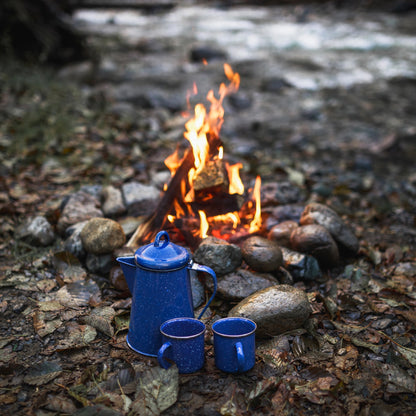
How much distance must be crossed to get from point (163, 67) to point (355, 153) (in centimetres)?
538

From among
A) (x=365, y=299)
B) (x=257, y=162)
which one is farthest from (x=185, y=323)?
(x=257, y=162)

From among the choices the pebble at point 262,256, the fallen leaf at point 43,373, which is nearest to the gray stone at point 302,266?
the pebble at point 262,256

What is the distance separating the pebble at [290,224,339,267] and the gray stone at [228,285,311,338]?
699 mm

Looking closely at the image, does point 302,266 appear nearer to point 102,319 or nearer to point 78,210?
point 102,319

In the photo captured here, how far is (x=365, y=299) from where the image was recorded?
9.99ft

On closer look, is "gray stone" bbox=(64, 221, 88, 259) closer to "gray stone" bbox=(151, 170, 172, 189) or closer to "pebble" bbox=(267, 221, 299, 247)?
"gray stone" bbox=(151, 170, 172, 189)

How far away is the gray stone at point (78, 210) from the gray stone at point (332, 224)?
69.4 inches

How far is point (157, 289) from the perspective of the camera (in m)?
2.32

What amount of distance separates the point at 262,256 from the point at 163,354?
1.12 metres

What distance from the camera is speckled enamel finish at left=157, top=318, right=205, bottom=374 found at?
7.11ft

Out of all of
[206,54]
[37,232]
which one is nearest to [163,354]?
[37,232]

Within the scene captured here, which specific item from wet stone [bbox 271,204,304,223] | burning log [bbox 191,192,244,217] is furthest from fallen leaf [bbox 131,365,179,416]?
wet stone [bbox 271,204,304,223]

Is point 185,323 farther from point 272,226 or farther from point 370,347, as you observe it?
point 272,226

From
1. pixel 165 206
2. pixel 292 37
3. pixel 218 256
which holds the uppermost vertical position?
pixel 292 37
